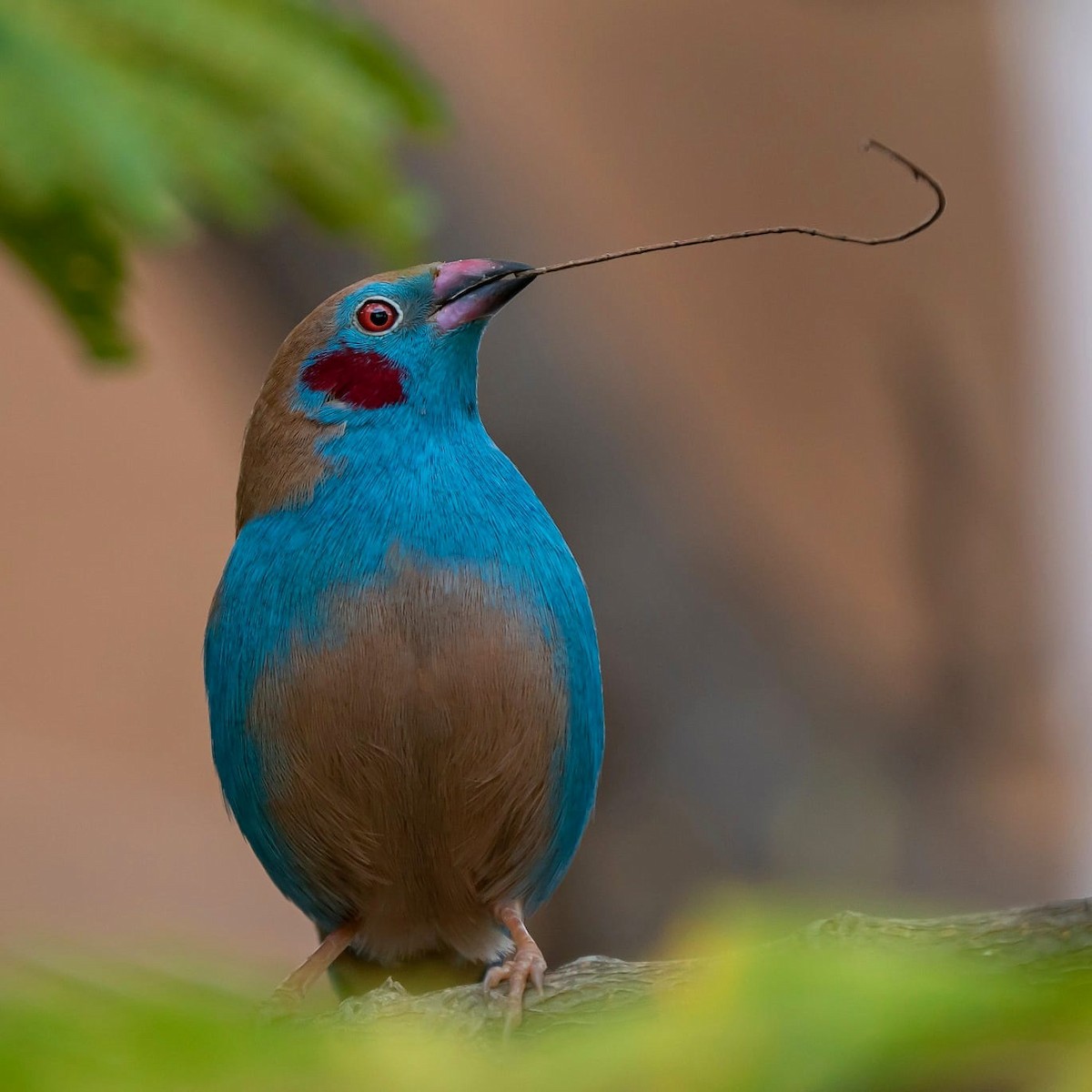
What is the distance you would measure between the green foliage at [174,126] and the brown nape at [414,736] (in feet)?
3.16

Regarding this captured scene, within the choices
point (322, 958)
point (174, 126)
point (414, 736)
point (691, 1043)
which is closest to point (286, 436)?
point (414, 736)

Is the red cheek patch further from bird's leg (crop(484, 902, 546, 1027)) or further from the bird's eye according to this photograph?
bird's leg (crop(484, 902, 546, 1027))

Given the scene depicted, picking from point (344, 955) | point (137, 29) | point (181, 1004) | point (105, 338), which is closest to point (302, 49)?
point (137, 29)

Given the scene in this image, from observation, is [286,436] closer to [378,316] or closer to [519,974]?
[378,316]

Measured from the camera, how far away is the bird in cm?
302

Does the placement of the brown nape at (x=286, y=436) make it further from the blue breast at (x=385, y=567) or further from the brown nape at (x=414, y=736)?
the brown nape at (x=414, y=736)

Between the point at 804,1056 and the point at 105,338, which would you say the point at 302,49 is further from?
the point at 804,1056

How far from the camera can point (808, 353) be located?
9.69 meters

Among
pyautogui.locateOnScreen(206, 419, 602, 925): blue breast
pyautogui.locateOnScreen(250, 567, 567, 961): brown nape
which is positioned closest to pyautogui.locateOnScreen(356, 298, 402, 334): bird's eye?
pyautogui.locateOnScreen(206, 419, 602, 925): blue breast

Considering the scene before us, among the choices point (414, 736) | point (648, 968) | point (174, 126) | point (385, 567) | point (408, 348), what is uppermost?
point (174, 126)

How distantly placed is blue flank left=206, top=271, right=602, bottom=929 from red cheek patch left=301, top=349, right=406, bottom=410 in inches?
0.7

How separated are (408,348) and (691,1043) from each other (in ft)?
9.13

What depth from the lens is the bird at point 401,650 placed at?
302 centimetres

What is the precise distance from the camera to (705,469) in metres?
7.07
